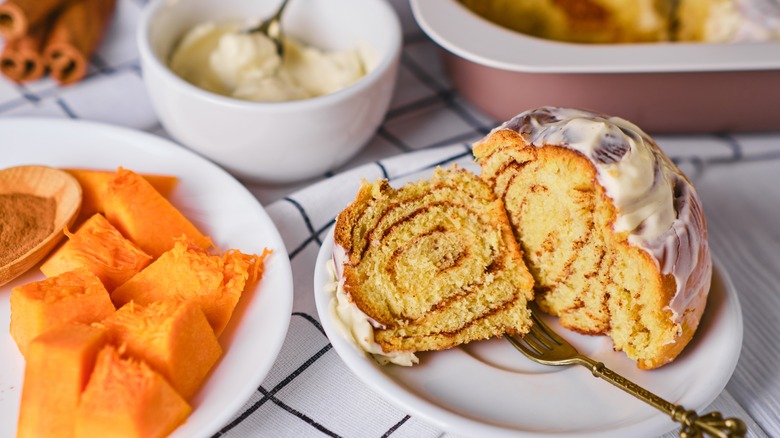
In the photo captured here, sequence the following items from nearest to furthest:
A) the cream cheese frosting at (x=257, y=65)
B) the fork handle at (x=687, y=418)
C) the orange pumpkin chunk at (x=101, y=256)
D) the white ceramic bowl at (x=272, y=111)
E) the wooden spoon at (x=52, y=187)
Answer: the fork handle at (x=687, y=418) → the orange pumpkin chunk at (x=101, y=256) → the wooden spoon at (x=52, y=187) → the white ceramic bowl at (x=272, y=111) → the cream cheese frosting at (x=257, y=65)

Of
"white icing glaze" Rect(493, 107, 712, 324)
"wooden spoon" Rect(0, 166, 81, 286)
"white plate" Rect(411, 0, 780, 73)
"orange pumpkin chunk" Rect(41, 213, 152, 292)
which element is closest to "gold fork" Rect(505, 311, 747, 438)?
"white icing glaze" Rect(493, 107, 712, 324)

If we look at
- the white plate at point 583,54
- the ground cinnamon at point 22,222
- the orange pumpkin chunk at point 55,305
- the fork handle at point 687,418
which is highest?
the white plate at point 583,54

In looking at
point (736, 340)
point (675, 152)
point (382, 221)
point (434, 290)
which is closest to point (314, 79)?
point (382, 221)

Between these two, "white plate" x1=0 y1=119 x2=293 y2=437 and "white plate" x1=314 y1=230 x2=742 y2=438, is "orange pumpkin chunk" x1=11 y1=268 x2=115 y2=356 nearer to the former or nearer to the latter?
"white plate" x1=0 y1=119 x2=293 y2=437

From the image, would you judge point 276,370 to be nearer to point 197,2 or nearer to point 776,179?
point 197,2

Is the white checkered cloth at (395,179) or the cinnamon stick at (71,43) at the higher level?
the cinnamon stick at (71,43)

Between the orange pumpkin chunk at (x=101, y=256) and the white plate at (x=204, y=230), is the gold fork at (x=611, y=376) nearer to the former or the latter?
the white plate at (x=204, y=230)

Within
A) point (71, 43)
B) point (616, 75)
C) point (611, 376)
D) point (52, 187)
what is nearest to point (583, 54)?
point (616, 75)

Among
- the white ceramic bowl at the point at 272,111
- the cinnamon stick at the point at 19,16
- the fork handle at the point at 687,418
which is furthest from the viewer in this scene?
the cinnamon stick at the point at 19,16

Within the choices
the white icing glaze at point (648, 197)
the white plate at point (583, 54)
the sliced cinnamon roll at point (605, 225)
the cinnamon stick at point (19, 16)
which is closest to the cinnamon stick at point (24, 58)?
the cinnamon stick at point (19, 16)
